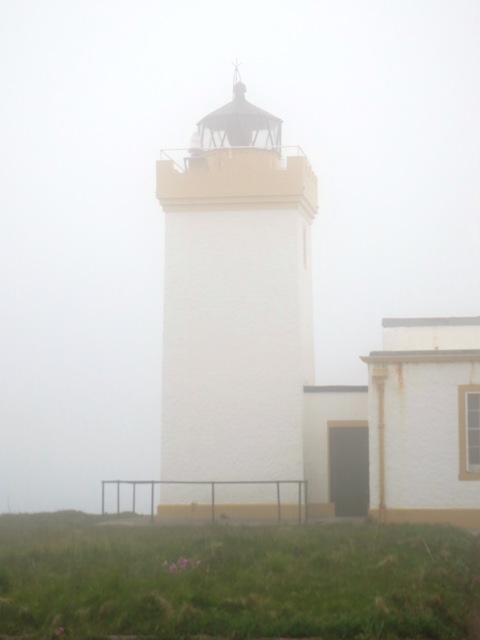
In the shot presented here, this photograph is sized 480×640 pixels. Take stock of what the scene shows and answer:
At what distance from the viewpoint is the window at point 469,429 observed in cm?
2389

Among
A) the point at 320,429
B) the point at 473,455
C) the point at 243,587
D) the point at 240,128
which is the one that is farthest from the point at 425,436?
the point at 243,587

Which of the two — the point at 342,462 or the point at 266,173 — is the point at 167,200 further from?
the point at 342,462

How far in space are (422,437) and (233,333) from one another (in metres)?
5.35

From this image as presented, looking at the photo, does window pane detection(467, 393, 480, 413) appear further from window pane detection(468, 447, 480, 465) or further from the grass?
the grass

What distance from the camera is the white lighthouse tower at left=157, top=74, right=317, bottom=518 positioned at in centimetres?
2692

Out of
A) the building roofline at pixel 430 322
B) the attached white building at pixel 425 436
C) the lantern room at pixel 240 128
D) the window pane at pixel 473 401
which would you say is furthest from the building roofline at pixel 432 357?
the lantern room at pixel 240 128

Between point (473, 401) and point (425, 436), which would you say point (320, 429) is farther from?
point (473, 401)

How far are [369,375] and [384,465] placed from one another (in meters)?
1.80

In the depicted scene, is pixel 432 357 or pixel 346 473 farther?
pixel 346 473

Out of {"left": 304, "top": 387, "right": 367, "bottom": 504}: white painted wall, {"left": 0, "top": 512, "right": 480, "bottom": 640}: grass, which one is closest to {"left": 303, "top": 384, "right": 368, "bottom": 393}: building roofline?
{"left": 304, "top": 387, "right": 367, "bottom": 504}: white painted wall

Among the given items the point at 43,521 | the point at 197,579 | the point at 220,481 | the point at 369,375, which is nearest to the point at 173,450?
the point at 220,481

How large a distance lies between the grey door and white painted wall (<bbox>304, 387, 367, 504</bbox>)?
19cm

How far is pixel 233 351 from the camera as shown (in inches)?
1071

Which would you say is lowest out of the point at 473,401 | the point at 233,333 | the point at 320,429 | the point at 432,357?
the point at 320,429
